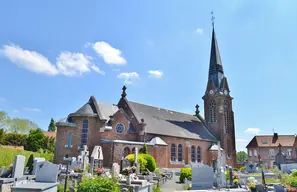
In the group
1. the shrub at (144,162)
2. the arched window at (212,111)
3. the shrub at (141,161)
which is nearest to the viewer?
the shrub at (141,161)

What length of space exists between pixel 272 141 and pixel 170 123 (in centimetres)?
2885

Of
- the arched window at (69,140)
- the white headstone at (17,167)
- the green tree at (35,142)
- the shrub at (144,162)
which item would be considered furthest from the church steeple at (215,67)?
the green tree at (35,142)

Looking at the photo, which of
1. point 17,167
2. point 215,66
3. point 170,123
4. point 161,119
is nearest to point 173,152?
point 170,123

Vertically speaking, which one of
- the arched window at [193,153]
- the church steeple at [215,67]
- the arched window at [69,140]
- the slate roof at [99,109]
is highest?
the church steeple at [215,67]

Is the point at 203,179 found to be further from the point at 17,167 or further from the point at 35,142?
the point at 35,142

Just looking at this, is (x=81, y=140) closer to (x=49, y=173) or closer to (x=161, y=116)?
(x=161, y=116)

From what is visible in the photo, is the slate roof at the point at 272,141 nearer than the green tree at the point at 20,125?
Yes

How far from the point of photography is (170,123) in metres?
37.5

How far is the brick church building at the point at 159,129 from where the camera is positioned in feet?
93.4

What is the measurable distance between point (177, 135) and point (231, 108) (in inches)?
605

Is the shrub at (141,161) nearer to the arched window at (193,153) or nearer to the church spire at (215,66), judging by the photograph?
the arched window at (193,153)

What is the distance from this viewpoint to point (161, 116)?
38188 millimetres

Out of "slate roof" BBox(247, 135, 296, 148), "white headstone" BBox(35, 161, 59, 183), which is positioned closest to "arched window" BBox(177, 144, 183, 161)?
"white headstone" BBox(35, 161, 59, 183)

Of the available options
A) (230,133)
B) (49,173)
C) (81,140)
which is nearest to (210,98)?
(230,133)
